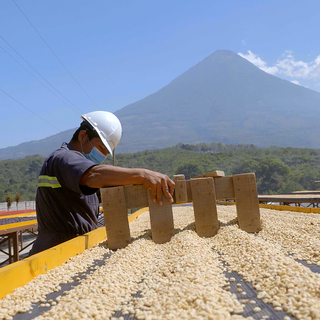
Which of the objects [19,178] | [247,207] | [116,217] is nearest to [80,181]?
[116,217]

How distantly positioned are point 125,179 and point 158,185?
26 cm

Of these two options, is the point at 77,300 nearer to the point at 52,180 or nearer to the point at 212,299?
the point at 212,299

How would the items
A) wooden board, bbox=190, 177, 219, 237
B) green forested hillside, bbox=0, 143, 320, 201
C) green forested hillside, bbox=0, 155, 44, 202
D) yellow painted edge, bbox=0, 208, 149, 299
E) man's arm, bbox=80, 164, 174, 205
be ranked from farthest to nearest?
1. green forested hillside, bbox=0, 155, 44, 202
2. green forested hillside, bbox=0, 143, 320, 201
3. wooden board, bbox=190, 177, 219, 237
4. man's arm, bbox=80, 164, 174, 205
5. yellow painted edge, bbox=0, 208, 149, 299

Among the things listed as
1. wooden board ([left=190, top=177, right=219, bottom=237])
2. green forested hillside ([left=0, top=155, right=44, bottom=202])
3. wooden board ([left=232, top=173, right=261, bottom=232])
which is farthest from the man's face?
green forested hillside ([left=0, top=155, right=44, bottom=202])

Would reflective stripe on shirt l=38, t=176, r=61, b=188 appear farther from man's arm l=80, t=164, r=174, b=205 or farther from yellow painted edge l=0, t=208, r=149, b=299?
yellow painted edge l=0, t=208, r=149, b=299

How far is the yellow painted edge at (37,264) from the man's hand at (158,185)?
0.64 m

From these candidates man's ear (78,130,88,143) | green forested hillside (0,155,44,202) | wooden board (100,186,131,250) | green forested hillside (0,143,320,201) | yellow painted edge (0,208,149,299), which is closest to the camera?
yellow painted edge (0,208,149,299)

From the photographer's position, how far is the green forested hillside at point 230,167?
47.8 m

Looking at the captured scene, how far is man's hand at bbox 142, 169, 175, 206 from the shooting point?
97.8 inches

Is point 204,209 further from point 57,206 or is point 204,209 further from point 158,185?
point 57,206

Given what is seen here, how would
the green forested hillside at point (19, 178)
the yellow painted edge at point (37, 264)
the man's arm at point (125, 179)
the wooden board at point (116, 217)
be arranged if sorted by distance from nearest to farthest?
the yellow painted edge at point (37, 264) → the man's arm at point (125, 179) → the wooden board at point (116, 217) → the green forested hillside at point (19, 178)

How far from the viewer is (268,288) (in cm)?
144

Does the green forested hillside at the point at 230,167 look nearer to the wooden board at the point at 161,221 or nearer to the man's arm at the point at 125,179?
the wooden board at the point at 161,221

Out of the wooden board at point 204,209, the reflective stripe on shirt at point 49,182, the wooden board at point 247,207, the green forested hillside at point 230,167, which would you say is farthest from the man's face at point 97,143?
the green forested hillside at point 230,167
